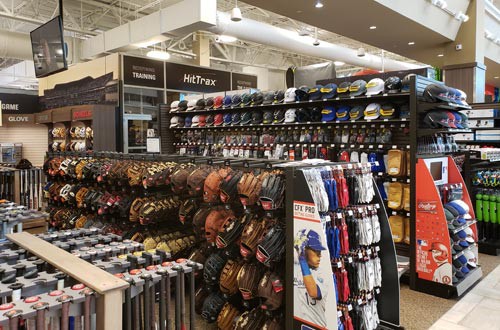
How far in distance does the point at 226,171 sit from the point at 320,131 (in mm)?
3167

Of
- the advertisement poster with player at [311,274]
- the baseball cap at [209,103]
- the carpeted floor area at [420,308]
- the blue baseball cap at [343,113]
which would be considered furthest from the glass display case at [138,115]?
the advertisement poster with player at [311,274]

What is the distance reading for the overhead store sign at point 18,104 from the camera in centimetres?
1249

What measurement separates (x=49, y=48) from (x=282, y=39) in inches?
260

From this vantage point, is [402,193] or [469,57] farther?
[469,57]

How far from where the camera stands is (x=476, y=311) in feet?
12.8

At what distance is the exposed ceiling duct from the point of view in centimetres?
930

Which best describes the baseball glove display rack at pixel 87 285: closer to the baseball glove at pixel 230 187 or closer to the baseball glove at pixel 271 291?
the baseball glove at pixel 271 291

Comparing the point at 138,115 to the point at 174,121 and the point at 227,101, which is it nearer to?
the point at 174,121

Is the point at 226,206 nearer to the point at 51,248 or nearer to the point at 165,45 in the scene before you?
the point at 51,248

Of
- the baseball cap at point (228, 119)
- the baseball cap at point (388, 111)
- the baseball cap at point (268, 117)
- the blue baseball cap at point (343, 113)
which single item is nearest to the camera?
the baseball cap at point (388, 111)

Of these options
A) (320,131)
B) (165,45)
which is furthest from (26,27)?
(320,131)

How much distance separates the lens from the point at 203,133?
8469 millimetres

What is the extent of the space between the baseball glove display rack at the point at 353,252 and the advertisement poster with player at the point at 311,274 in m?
0.04

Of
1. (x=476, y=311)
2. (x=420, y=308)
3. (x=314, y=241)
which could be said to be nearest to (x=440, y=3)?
(x=476, y=311)
